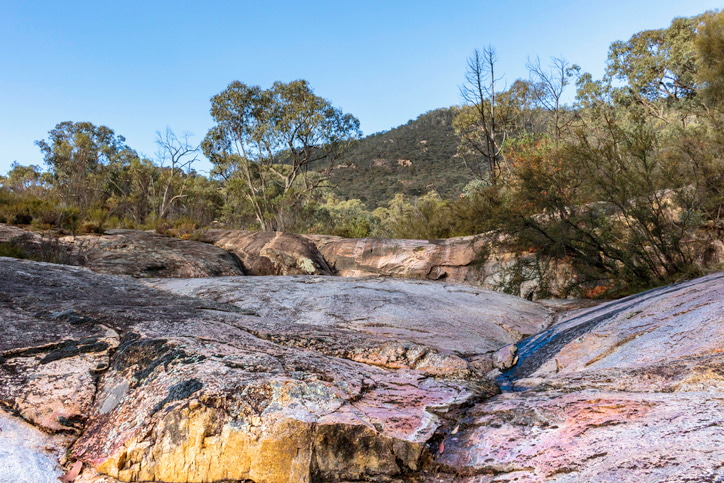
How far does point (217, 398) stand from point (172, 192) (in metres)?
25.7

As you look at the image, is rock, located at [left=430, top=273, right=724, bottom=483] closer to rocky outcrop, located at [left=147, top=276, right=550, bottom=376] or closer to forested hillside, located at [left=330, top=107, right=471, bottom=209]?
rocky outcrop, located at [left=147, top=276, right=550, bottom=376]

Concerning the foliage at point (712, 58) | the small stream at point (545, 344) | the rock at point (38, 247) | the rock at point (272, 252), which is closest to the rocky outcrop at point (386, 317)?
the small stream at point (545, 344)

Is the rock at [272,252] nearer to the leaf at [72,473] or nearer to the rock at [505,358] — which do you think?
the rock at [505,358]

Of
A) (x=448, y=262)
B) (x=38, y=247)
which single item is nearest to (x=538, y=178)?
(x=448, y=262)

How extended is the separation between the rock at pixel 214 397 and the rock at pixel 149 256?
4119mm

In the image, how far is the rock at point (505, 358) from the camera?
3.07 meters

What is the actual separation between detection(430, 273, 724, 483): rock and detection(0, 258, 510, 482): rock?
192mm

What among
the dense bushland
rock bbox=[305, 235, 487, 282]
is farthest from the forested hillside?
rock bbox=[305, 235, 487, 282]

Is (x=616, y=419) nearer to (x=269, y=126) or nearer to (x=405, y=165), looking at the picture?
(x=269, y=126)

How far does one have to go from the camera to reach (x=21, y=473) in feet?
4.83

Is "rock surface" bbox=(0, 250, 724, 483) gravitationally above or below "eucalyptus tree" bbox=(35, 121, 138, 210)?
below

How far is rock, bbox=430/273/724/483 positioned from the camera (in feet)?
4.03

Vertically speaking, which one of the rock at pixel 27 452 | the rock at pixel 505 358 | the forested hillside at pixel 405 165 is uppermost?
the forested hillside at pixel 405 165

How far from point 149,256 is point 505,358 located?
6099 mm
